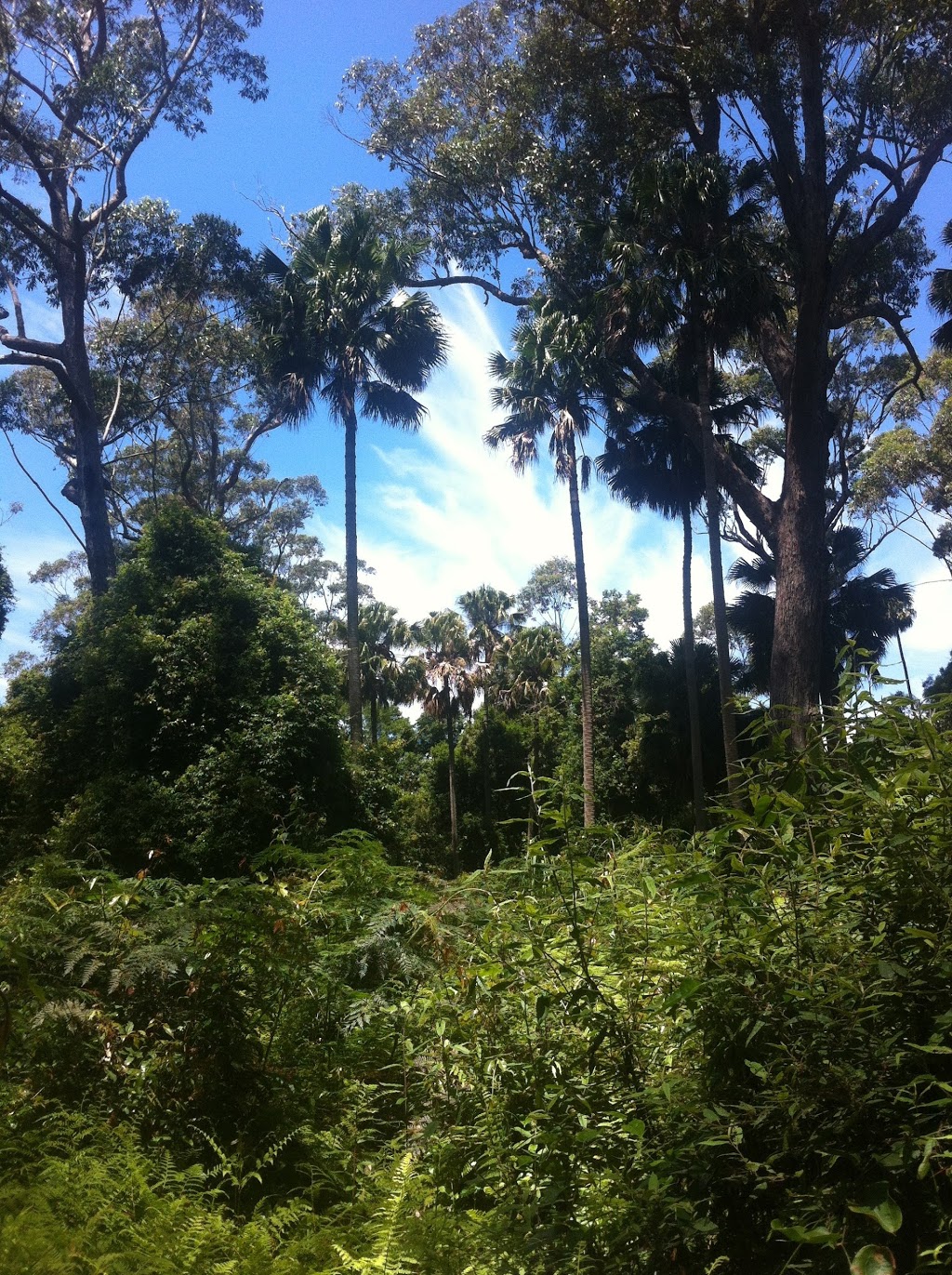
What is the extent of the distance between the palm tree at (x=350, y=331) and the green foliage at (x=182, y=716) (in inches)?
260

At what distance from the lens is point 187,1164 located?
248 centimetres

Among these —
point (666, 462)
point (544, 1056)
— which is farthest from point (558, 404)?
point (544, 1056)

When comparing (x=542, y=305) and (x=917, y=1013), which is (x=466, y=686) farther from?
(x=917, y=1013)

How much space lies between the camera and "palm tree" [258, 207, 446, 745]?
2144cm

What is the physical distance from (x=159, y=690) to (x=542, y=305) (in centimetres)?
1257

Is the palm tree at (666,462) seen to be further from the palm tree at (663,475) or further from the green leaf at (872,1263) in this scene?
the green leaf at (872,1263)

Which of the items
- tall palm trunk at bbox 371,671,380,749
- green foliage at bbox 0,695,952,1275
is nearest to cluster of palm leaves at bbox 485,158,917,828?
tall palm trunk at bbox 371,671,380,749

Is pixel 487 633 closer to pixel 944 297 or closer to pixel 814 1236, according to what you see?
pixel 944 297

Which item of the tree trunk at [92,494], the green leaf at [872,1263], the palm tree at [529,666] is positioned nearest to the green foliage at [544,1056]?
the green leaf at [872,1263]

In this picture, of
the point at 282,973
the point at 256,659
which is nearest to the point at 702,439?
the point at 256,659

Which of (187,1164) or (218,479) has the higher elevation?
(218,479)

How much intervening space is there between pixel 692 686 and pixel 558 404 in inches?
299

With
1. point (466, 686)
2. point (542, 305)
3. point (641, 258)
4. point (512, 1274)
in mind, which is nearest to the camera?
point (512, 1274)

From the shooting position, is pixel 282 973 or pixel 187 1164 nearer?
A: pixel 187 1164
